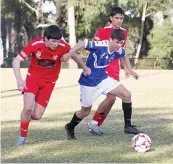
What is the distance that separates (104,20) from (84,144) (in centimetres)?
3968

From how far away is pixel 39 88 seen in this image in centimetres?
782

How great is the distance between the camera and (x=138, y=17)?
49.7 m

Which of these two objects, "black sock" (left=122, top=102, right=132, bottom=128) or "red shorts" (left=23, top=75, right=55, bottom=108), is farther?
"black sock" (left=122, top=102, right=132, bottom=128)

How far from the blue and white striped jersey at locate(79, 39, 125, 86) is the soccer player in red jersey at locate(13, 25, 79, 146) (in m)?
0.51

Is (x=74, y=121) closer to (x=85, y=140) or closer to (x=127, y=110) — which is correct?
(x=85, y=140)

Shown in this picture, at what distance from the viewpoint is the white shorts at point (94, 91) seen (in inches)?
321

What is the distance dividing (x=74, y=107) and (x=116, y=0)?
30.0 meters

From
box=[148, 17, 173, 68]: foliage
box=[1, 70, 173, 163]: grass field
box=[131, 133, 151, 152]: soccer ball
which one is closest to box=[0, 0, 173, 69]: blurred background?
box=[148, 17, 173, 68]: foliage

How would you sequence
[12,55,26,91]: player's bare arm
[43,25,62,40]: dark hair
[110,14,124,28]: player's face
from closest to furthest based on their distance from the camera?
[12,55,26,91]: player's bare arm
[43,25,62,40]: dark hair
[110,14,124,28]: player's face

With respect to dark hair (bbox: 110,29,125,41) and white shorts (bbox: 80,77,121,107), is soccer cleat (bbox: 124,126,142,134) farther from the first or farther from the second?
dark hair (bbox: 110,29,125,41)

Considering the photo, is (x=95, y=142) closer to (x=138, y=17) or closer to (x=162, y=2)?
(x=162, y=2)

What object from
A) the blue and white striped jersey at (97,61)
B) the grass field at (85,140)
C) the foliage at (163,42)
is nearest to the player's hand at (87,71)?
the blue and white striped jersey at (97,61)

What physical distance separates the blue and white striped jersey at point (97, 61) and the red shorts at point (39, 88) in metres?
0.62

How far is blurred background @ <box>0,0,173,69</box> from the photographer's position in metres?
42.6
